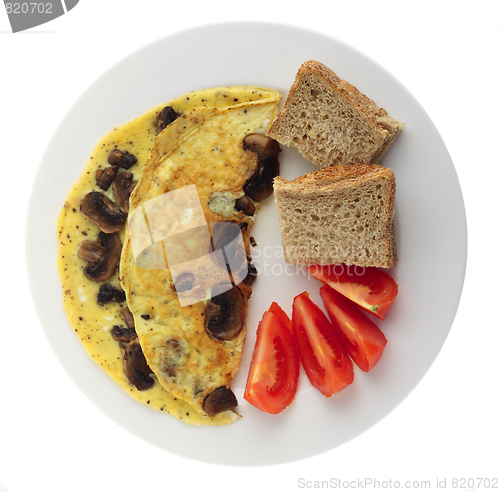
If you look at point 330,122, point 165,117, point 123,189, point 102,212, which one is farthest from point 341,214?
point 102,212

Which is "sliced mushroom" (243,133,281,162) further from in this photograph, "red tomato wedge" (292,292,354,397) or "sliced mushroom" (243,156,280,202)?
"red tomato wedge" (292,292,354,397)

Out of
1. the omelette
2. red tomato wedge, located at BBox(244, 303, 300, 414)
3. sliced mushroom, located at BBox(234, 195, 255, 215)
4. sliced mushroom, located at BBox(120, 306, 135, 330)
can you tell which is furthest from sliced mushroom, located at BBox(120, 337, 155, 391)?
sliced mushroom, located at BBox(234, 195, 255, 215)

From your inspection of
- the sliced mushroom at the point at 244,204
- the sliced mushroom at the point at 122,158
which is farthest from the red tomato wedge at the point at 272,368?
the sliced mushroom at the point at 122,158

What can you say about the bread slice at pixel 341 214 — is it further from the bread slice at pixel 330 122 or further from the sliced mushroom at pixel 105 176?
the sliced mushroom at pixel 105 176

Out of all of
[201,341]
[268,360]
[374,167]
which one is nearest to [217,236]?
[201,341]

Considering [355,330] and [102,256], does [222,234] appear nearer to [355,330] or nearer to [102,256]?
[102,256]

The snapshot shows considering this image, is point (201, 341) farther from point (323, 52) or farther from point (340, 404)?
point (323, 52)
